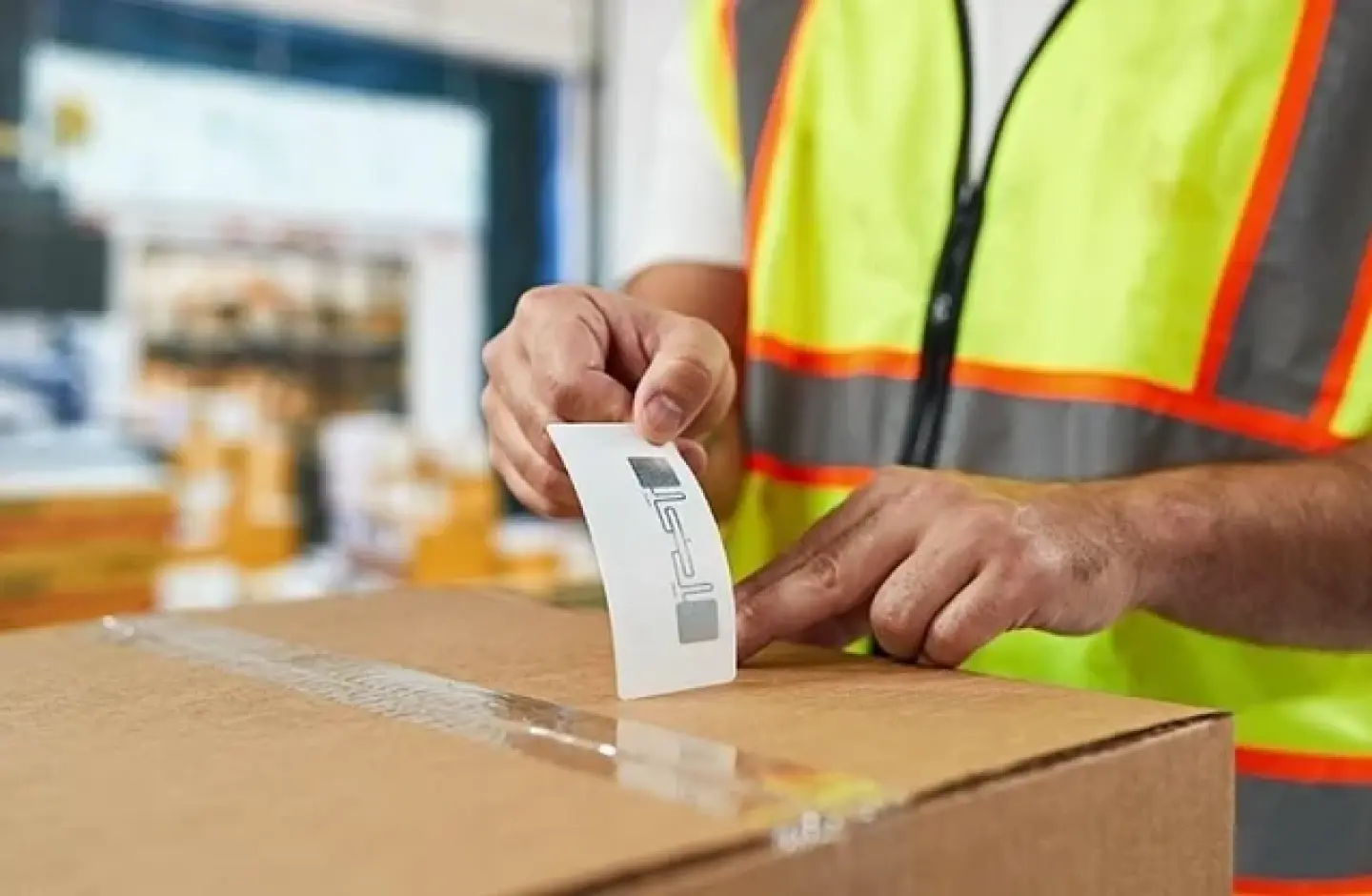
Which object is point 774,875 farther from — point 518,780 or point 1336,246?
point 1336,246

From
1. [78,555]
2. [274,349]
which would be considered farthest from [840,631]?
[274,349]

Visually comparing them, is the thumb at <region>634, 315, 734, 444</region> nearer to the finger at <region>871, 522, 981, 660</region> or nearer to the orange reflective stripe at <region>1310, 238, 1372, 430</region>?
the finger at <region>871, 522, 981, 660</region>

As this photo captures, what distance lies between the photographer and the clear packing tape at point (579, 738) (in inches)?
15.5

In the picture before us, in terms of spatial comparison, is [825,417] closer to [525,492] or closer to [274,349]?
[525,492]

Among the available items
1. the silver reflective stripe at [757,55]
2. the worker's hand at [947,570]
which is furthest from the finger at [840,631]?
the silver reflective stripe at [757,55]

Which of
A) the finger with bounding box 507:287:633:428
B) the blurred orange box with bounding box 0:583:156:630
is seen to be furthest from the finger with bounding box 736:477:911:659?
the blurred orange box with bounding box 0:583:156:630

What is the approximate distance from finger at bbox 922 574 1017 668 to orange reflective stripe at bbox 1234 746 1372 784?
8.6 inches

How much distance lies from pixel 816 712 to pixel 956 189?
0.39 metres

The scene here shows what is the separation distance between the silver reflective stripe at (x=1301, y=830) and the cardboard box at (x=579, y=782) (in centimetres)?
25

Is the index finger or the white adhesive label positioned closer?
the white adhesive label

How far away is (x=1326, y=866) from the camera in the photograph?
76cm

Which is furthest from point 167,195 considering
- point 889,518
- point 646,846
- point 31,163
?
point 646,846

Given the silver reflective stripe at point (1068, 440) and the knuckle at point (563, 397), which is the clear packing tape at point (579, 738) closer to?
the knuckle at point (563, 397)

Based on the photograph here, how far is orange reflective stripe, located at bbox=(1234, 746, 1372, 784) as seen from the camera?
29.1 inches
